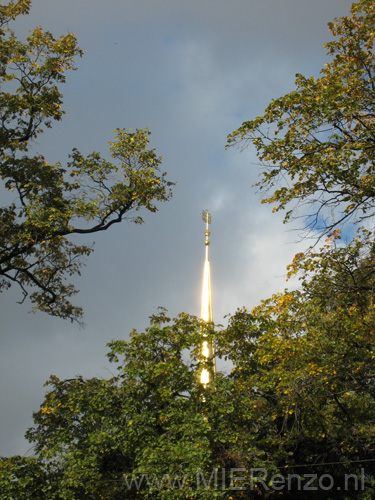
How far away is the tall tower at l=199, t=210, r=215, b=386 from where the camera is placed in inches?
693

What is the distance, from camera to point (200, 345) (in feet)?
58.8

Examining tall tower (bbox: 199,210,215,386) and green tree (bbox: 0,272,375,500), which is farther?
tall tower (bbox: 199,210,215,386)

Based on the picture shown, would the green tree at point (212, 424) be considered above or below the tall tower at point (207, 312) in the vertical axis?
below

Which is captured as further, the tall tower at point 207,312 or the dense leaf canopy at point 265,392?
the tall tower at point 207,312

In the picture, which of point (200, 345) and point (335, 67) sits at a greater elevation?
point (335, 67)

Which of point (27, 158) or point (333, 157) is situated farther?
point (27, 158)

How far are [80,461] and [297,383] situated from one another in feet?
21.4

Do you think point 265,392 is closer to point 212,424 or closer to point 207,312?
point 212,424

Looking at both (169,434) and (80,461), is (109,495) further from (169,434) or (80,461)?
(169,434)

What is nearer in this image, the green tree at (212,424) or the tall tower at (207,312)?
the green tree at (212,424)

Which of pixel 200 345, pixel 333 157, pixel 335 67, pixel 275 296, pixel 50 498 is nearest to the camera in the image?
pixel 333 157

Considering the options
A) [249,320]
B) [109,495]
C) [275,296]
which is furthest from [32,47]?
[109,495]

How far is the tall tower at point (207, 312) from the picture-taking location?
57.8 ft

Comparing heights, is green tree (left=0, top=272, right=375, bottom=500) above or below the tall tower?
below
